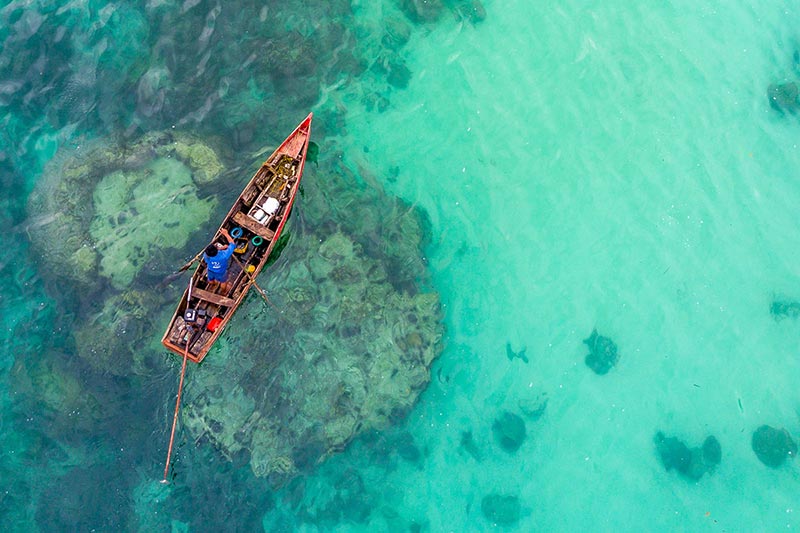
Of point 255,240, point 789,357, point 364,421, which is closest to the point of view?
point 255,240

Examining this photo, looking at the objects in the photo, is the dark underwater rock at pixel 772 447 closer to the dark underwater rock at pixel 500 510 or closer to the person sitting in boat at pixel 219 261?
the dark underwater rock at pixel 500 510

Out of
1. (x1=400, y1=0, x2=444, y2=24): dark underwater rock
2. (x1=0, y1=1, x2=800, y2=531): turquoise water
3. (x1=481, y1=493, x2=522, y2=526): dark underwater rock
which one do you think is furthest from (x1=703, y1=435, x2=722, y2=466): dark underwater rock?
(x1=400, y1=0, x2=444, y2=24): dark underwater rock

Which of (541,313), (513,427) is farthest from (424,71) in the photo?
(513,427)

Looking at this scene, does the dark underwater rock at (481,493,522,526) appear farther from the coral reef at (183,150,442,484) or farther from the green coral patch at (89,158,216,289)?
the green coral patch at (89,158,216,289)

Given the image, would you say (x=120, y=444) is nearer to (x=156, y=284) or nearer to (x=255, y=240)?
(x=156, y=284)

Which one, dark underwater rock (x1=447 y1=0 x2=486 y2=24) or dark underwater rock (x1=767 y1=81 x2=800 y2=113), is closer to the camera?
dark underwater rock (x1=447 y1=0 x2=486 y2=24)

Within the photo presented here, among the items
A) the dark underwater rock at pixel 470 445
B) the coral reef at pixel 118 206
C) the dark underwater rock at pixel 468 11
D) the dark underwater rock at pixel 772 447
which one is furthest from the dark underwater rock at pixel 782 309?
the coral reef at pixel 118 206
